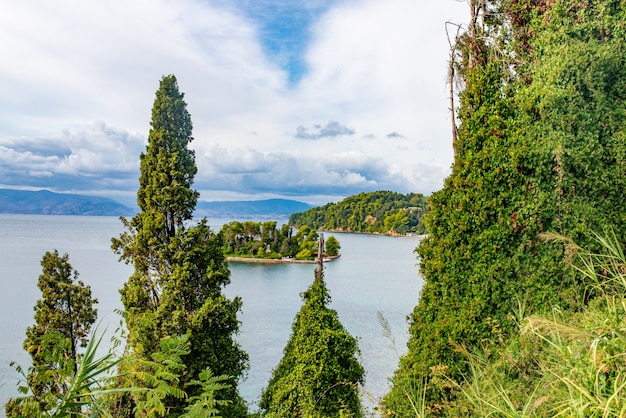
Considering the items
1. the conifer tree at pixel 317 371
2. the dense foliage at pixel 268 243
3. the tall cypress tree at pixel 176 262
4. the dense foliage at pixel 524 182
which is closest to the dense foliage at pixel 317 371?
the conifer tree at pixel 317 371

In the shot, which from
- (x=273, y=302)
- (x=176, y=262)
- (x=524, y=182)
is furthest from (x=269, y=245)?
(x=524, y=182)

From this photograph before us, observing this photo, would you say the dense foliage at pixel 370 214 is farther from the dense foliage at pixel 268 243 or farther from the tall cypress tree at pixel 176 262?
the tall cypress tree at pixel 176 262

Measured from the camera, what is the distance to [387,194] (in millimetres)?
110062

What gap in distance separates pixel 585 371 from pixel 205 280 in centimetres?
837

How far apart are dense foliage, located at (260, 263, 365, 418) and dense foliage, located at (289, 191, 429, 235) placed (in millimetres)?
87397

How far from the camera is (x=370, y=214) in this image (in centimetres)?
11269

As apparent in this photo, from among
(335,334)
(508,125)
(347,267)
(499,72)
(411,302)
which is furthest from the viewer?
(347,267)

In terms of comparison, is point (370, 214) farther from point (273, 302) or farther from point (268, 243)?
point (273, 302)

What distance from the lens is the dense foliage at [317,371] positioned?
913 centimetres

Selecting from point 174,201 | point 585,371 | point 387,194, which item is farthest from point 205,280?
point 387,194

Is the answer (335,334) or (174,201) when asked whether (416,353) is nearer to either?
(335,334)

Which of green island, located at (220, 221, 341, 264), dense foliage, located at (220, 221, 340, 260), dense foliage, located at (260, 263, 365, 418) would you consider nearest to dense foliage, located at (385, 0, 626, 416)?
dense foliage, located at (260, 263, 365, 418)

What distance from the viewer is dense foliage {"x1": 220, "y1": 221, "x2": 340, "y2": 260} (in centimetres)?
5669

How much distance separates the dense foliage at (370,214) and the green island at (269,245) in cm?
4115
